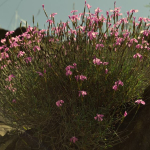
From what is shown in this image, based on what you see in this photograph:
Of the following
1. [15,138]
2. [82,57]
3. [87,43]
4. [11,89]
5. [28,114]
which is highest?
[87,43]

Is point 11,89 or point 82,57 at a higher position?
point 82,57

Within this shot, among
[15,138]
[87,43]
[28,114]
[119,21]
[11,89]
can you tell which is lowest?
[15,138]

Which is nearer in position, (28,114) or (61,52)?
(28,114)

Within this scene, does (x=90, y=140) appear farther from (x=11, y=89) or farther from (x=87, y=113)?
(x=11, y=89)

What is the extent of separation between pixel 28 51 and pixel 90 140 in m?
1.46

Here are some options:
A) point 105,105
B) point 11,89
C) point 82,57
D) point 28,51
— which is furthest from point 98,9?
point 11,89

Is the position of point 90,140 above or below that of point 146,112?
below

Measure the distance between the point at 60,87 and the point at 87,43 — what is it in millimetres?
694

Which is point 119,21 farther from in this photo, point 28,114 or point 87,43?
point 28,114

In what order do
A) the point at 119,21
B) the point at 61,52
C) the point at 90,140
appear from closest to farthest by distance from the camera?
the point at 90,140 < the point at 61,52 < the point at 119,21

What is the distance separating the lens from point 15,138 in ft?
11.4

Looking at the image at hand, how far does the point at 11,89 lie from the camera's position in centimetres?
318

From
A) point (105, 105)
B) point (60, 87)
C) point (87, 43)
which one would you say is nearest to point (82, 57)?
point (87, 43)

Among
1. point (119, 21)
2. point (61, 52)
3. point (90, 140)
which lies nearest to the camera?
point (90, 140)
